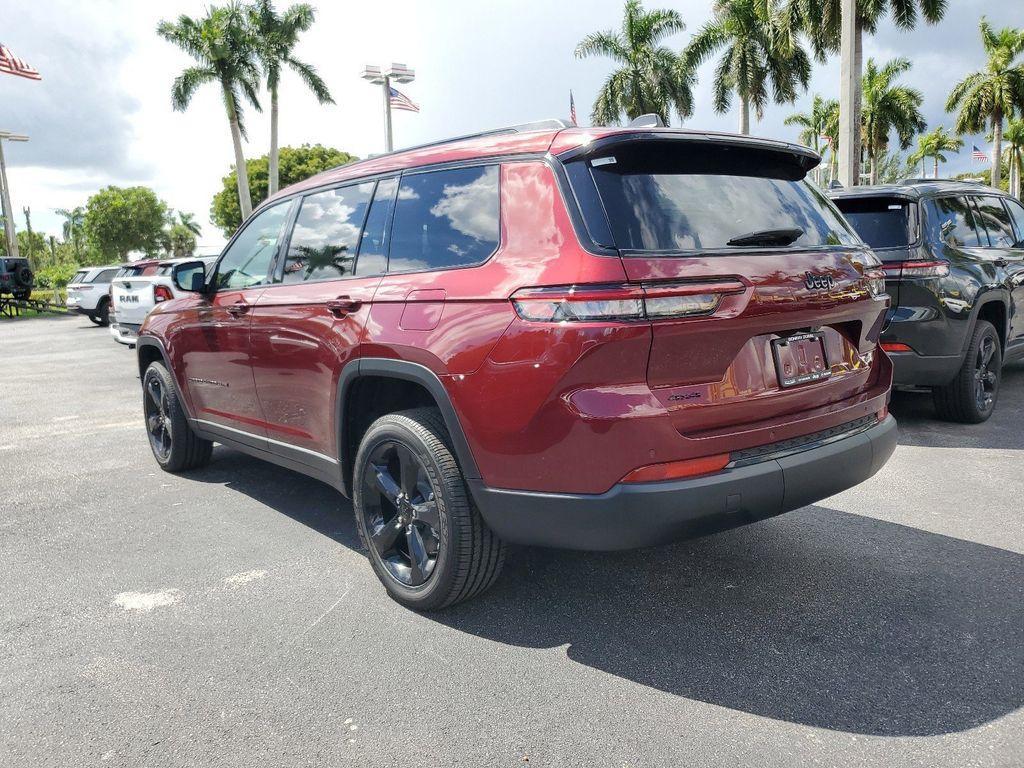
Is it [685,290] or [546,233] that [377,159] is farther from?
[685,290]

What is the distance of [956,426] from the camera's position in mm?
6406

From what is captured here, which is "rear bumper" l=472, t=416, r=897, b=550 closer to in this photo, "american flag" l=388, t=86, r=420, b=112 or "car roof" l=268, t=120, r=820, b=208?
"car roof" l=268, t=120, r=820, b=208

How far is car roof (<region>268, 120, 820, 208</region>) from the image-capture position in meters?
2.91

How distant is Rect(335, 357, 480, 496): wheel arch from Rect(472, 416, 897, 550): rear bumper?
21 centimetres

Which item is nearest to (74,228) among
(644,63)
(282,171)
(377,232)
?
(282,171)

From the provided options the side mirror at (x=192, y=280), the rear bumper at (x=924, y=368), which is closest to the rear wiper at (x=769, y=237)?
the side mirror at (x=192, y=280)

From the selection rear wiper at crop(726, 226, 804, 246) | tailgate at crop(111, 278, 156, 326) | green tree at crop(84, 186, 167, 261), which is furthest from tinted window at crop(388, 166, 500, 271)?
green tree at crop(84, 186, 167, 261)

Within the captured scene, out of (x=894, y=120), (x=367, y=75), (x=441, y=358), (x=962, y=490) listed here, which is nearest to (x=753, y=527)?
(x=962, y=490)

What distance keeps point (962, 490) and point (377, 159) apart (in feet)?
12.2

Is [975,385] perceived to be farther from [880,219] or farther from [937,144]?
[937,144]

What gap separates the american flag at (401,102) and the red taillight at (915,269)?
28579 mm

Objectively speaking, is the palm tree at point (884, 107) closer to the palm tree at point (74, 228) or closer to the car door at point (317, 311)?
the car door at point (317, 311)

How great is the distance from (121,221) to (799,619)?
7728 cm

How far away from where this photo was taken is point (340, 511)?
4.76 meters
